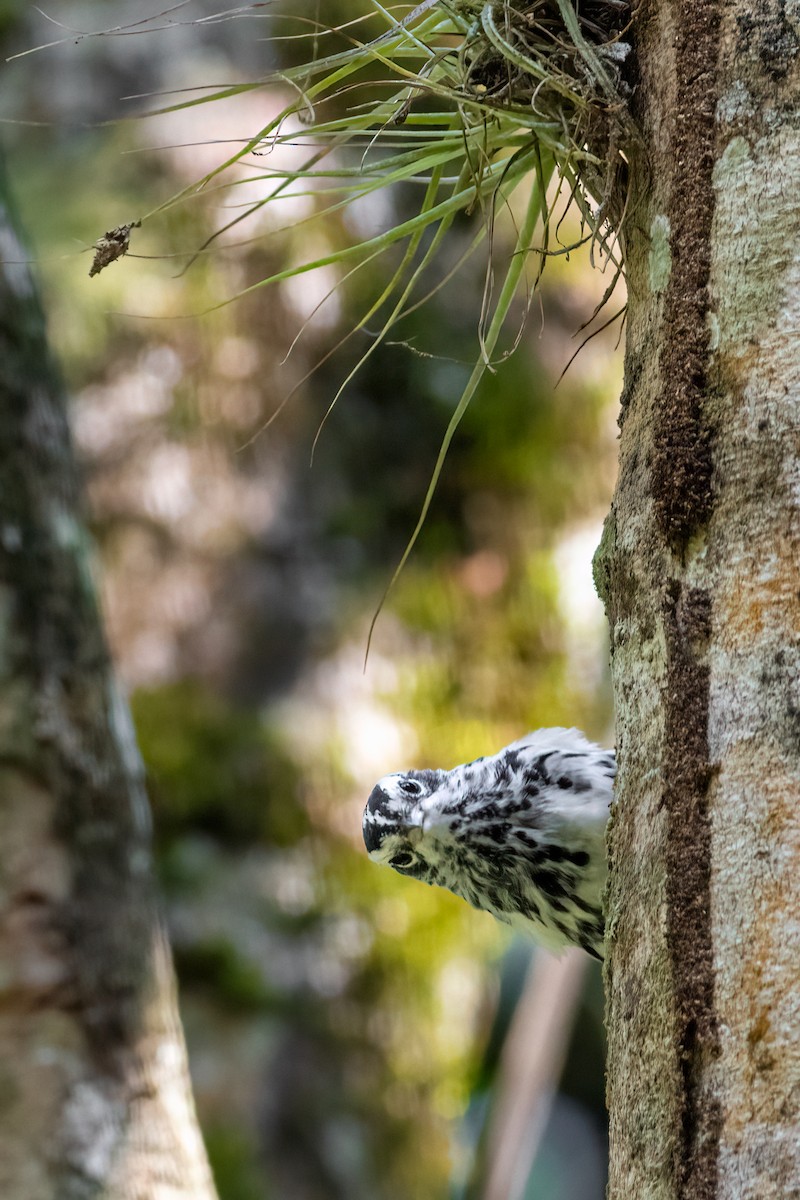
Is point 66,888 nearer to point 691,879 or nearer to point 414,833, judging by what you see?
point 414,833

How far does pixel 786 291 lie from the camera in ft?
4.22

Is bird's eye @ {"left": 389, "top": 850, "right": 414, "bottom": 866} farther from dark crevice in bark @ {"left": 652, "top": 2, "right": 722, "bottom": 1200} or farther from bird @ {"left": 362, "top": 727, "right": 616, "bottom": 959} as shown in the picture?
dark crevice in bark @ {"left": 652, "top": 2, "right": 722, "bottom": 1200}

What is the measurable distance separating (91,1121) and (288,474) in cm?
263

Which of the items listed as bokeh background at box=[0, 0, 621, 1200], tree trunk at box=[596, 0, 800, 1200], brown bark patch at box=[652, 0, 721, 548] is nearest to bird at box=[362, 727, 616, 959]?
tree trunk at box=[596, 0, 800, 1200]

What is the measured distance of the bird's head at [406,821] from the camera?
2.29 m

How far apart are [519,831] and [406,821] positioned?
0.21 m

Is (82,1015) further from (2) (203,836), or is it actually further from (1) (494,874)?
(2) (203,836)

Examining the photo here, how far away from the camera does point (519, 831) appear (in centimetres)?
219

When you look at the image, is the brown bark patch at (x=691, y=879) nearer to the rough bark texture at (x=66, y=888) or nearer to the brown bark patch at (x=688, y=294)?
the brown bark patch at (x=688, y=294)

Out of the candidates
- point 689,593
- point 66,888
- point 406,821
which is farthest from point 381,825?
point 689,593

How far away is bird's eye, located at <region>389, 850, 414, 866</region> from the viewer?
235 cm

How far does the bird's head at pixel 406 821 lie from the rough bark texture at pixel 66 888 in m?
0.45

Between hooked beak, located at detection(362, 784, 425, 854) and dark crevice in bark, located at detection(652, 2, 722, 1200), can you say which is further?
hooked beak, located at detection(362, 784, 425, 854)

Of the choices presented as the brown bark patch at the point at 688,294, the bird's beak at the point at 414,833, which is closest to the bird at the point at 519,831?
the bird's beak at the point at 414,833
